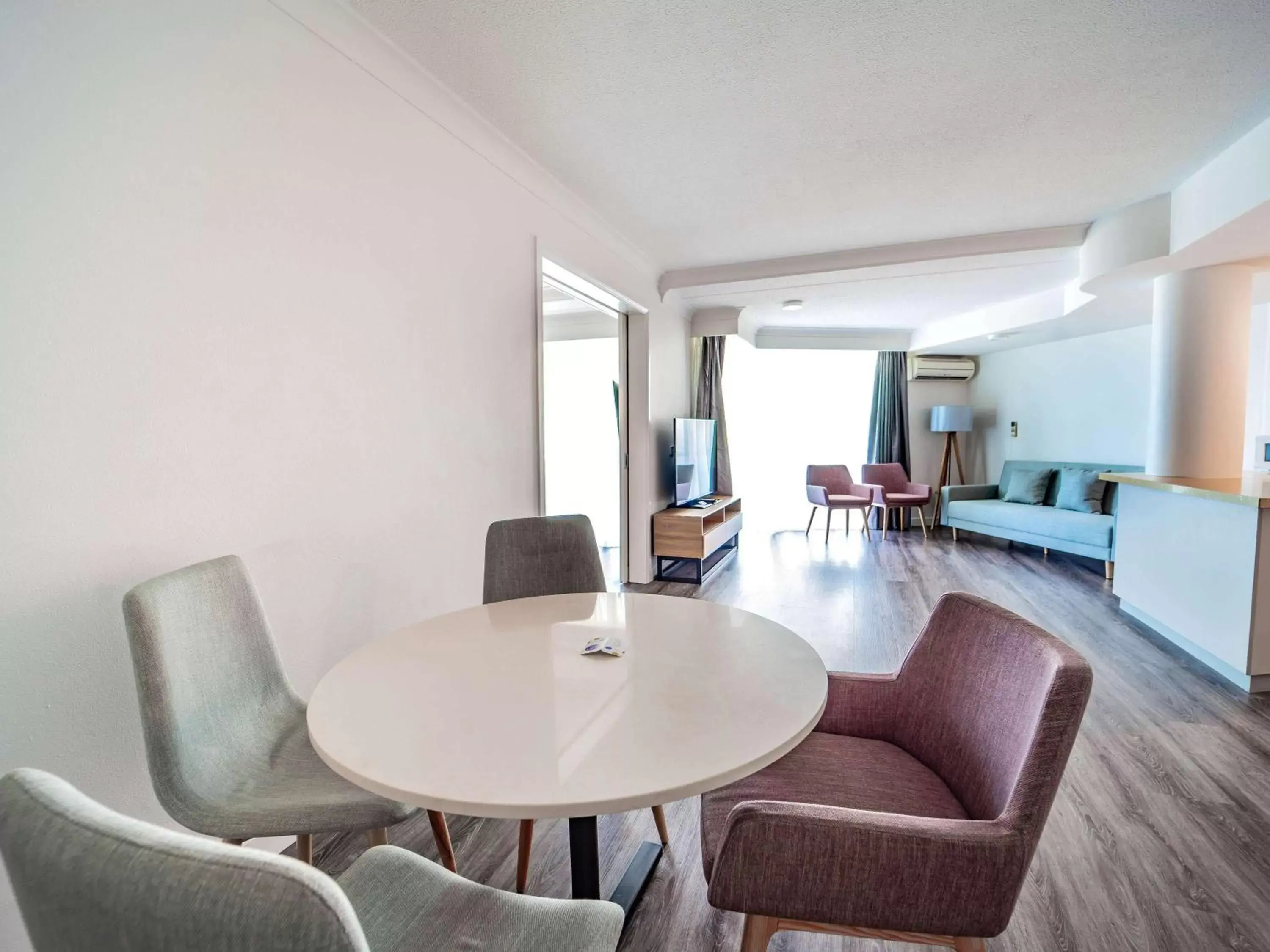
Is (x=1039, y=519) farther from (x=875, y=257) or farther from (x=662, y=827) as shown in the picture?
(x=662, y=827)

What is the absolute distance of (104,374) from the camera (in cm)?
124

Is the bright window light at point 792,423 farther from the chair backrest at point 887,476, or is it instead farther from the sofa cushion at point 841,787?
the sofa cushion at point 841,787

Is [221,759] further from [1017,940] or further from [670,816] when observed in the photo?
[1017,940]

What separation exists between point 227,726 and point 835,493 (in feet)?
21.2

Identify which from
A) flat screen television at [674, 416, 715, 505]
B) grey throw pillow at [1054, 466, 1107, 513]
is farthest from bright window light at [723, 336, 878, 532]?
grey throw pillow at [1054, 466, 1107, 513]

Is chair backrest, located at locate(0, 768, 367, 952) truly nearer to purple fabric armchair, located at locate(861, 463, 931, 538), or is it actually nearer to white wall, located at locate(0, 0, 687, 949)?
white wall, located at locate(0, 0, 687, 949)

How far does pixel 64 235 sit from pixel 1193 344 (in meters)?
4.89

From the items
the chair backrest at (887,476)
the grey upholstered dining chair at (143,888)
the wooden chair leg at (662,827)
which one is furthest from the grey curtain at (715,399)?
the grey upholstered dining chair at (143,888)

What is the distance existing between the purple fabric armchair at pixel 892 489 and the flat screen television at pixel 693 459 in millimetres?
2144

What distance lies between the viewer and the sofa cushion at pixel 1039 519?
4.82 m

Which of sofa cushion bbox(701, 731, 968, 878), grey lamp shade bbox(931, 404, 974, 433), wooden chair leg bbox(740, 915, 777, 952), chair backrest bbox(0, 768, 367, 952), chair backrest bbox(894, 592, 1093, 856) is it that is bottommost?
wooden chair leg bbox(740, 915, 777, 952)

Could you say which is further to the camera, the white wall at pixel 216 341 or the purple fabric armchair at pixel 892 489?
the purple fabric armchair at pixel 892 489

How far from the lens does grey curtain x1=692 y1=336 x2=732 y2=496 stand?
5.88m

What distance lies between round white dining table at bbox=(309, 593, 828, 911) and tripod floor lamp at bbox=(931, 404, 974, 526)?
6.21 meters
